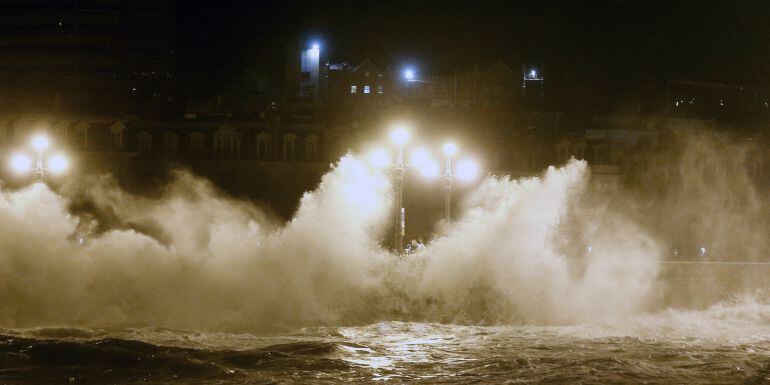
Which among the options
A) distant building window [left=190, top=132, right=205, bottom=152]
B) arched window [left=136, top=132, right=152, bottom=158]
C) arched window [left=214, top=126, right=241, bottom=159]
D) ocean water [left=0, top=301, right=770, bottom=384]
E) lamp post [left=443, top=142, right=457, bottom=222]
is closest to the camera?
ocean water [left=0, top=301, right=770, bottom=384]

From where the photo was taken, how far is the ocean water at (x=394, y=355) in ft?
77.4

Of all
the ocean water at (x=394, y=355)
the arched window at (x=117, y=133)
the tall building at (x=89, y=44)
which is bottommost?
the ocean water at (x=394, y=355)

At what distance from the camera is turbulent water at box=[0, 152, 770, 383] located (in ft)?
83.4

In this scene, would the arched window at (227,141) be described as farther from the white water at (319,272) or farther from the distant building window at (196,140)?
the white water at (319,272)

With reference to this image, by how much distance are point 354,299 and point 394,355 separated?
25.7ft

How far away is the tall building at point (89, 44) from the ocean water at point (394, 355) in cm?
6950

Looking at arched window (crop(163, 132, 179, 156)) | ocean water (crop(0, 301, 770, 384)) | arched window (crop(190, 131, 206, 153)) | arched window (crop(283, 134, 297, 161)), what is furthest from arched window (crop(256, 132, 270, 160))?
ocean water (crop(0, 301, 770, 384))

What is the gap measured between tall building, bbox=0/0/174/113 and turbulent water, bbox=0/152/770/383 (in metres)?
60.3

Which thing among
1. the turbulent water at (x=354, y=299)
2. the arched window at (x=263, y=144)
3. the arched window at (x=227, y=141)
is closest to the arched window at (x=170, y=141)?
the arched window at (x=227, y=141)

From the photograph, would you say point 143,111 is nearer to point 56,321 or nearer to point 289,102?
point 289,102

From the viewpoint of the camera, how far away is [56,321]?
3148 cm

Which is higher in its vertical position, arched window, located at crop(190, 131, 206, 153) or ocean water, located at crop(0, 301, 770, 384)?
Answer: arched window, located at crop(190, 131, 206, 153)

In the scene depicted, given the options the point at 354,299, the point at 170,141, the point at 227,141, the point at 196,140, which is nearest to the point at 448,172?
the point at 354,299

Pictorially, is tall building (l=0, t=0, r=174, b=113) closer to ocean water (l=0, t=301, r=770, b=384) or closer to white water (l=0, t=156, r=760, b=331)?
white water (l=0, t=156, r=760, b=331)
